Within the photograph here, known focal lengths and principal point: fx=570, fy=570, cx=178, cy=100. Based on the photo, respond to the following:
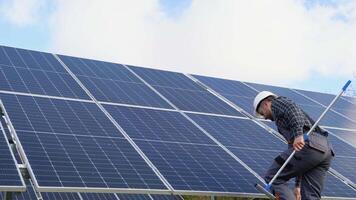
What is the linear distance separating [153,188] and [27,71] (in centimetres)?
508

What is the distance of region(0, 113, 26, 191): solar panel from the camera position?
21.9ft

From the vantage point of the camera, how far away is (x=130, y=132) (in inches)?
380

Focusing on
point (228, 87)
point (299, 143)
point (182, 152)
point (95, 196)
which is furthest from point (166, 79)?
point (299, 143)

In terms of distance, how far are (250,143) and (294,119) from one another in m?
3.56

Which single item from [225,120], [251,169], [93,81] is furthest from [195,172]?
[93,81]

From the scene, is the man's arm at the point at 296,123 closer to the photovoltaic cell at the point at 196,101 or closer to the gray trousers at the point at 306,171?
the gray trousers at the point at 306,171

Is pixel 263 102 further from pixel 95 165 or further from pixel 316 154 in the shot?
pixel 95 165

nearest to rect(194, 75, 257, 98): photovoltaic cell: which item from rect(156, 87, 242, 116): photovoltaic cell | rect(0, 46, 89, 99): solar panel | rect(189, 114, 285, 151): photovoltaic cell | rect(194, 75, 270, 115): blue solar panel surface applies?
rect(194, 75, 270, 115): blue solar panel surface

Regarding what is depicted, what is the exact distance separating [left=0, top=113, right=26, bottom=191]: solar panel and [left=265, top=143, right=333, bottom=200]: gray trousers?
3.31 m

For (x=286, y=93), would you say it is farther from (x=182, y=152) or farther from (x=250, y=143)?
(x=182, y=152)

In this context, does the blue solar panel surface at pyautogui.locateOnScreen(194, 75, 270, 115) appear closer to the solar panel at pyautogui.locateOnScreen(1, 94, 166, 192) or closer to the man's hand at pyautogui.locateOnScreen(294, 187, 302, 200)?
the solar panel at pyautogui.locateOnScreen(1, 94, 166, 192)

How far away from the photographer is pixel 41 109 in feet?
31.5

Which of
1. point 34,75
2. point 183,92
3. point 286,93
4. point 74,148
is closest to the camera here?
point 74,148

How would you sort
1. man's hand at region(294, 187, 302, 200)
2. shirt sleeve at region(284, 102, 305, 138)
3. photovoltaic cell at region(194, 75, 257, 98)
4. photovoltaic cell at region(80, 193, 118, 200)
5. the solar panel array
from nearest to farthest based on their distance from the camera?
shirt sleeve at region(284, 102, 305, 138) < man's hand at region(294, 187, 302, 200) < the solar panel array < photovoltaic cell at region(80, 193, 118, 200) < photovoltaic cell at region(194, 75, 257, 98)
